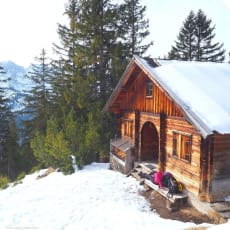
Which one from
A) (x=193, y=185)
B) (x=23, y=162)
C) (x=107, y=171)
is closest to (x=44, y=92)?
(x=23, y=162)

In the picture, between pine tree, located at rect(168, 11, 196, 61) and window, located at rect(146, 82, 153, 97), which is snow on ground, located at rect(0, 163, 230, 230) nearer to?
window, located at rect(146, 82, 153, 97)

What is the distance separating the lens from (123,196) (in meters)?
12.5

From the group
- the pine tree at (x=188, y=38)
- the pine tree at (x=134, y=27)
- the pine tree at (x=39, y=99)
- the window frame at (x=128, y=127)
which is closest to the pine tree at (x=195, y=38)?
the pine tree at (x=188, y=38)

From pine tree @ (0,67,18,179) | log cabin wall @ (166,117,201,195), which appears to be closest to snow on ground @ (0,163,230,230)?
log cabin wall @ (166,117,201,195)

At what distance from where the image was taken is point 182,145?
12430 millimetres

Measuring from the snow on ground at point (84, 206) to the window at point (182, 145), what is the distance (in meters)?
2.52

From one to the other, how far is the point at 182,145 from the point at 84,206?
492cm

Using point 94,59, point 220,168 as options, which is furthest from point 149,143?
point 94,59

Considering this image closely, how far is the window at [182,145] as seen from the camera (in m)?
11.9

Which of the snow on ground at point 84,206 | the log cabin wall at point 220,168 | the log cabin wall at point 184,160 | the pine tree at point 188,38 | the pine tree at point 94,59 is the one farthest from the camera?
the pine tree at point 188,38

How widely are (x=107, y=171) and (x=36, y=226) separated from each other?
25.1 feet

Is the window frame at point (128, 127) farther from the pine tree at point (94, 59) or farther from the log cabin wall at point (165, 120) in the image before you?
the pine tree at point (94, 59)

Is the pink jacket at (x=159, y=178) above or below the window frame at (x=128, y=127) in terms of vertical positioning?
below

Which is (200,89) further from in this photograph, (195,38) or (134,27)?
(195,38)
